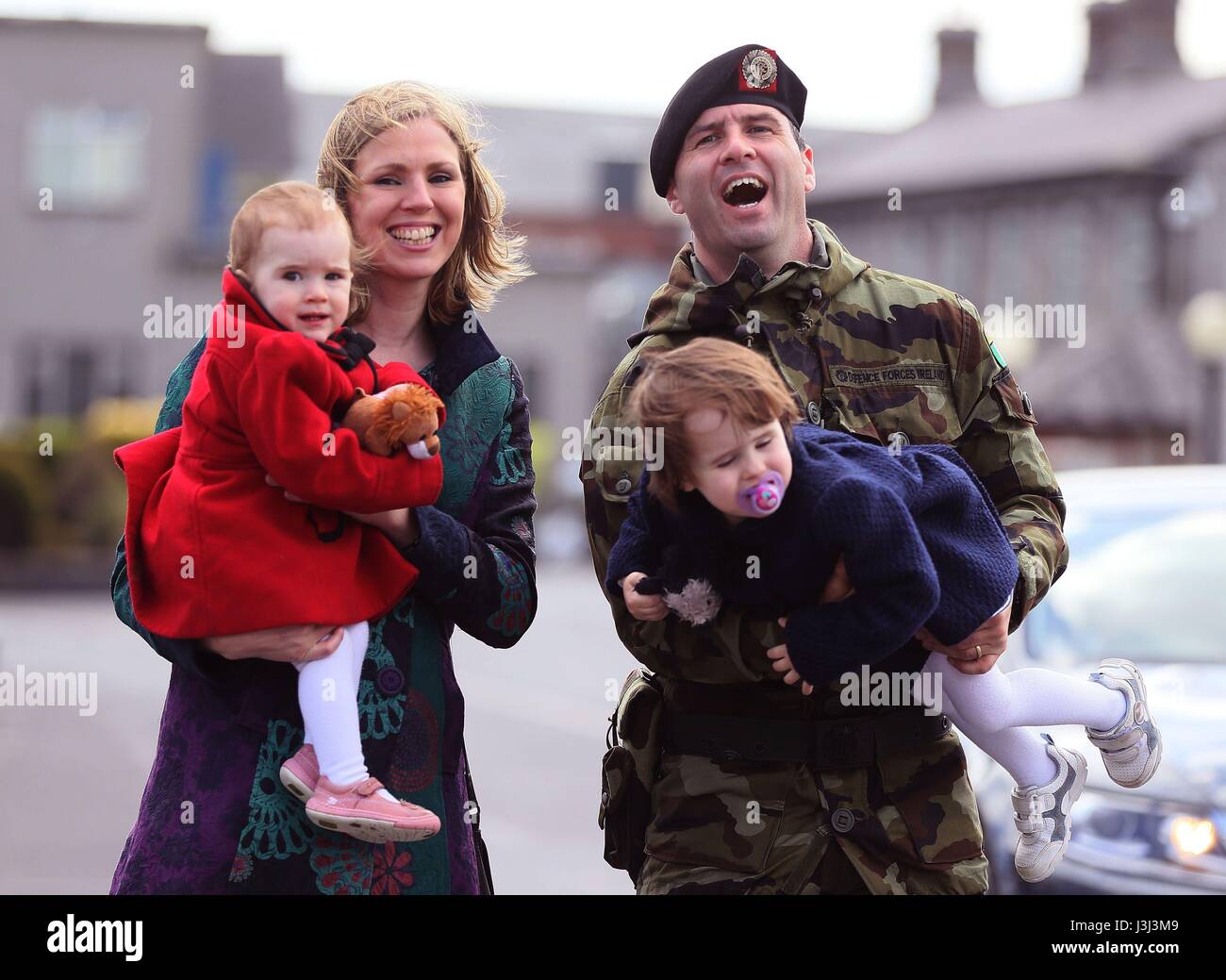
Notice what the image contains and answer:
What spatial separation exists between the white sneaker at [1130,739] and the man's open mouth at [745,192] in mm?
1292

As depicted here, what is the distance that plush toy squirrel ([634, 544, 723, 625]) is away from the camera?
309 centimetres

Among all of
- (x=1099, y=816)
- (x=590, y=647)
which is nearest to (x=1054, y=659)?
(x=1099, y=816)

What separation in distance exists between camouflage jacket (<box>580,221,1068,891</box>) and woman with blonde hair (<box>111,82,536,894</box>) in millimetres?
254

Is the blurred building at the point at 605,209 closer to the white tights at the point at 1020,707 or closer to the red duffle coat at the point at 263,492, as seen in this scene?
the red duffle coat at the point at 263,492

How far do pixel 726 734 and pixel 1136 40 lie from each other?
142ft

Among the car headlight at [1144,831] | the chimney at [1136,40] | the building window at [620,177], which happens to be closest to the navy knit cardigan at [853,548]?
the car headlight at [1144,831]

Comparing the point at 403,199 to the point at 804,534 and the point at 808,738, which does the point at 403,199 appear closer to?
the point at 804,534

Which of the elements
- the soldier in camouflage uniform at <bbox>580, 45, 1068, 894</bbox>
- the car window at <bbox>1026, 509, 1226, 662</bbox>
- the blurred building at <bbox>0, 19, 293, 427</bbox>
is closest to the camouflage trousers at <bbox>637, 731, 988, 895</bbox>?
the soldier in camouflage uniform at <bbox>580, 45, 1068, 894</bbox>

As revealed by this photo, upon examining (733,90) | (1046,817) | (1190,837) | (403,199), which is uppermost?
(733,90)

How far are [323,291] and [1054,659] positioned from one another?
150 inches

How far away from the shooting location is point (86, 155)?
31.2m

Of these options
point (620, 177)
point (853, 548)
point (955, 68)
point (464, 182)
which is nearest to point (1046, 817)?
point (853, 548)

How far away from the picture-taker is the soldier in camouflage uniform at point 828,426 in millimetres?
3238

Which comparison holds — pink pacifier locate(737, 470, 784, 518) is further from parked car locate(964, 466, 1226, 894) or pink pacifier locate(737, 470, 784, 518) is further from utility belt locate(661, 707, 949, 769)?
parked car locate(964, 466, 1226, 894)
